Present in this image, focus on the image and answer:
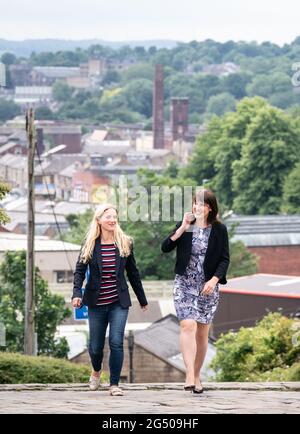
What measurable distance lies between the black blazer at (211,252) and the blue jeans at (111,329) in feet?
1.67

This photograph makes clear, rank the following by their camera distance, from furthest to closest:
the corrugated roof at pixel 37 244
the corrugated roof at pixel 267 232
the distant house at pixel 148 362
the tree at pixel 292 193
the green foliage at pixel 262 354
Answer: the tree at pixel 292 193 → the corrugated roof at pixel 267 232 → the corrugated roof at pixel 37 244 → the distant house at pixel 148 362 → the green foliage at pixel 262 354

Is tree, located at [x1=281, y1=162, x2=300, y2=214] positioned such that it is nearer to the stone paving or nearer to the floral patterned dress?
the stone paving

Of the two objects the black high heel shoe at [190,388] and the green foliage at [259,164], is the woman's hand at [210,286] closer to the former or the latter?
the black high heel shoe at [190,388]

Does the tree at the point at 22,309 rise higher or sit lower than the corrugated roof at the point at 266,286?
higher

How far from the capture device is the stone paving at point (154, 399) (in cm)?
1143

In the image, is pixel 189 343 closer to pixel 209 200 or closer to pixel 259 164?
pixel 209 200

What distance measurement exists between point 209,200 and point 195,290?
0.66 meters

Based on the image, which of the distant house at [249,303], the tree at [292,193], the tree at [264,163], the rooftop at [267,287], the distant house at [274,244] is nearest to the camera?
the distant house at [249,303]

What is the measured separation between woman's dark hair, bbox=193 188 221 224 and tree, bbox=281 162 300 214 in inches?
3060

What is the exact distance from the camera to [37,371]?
16.8m

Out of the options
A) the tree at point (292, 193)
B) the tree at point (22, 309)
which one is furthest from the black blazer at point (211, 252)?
the tree at point (292, 193)
